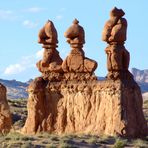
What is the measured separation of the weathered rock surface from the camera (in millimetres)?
36781

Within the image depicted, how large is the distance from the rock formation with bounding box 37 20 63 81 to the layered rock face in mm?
68

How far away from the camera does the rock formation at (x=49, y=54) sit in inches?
1613

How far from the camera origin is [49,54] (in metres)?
41.8

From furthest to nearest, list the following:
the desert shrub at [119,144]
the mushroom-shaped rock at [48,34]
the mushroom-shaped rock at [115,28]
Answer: the mushroom-shaped rock at [48,34] < the mushroom-shaped rock at [115,28] < the desert shrub at [119,144]

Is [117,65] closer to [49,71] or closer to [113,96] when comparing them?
[113,96]

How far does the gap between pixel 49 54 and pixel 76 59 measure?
2.80 meters

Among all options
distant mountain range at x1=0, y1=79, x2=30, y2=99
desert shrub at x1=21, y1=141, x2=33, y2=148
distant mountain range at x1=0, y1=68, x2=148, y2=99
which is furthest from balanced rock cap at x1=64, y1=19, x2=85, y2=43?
distant mountain range at x1=0, y1=79, x2=30, y2=99

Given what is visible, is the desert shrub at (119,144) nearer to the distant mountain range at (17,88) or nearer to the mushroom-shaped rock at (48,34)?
the mushroom-shaped rock at (48,34)

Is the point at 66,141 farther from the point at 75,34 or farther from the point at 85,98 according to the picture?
the point at 75,34

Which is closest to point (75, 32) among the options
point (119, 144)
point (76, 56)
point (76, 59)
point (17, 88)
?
point (76, 56)

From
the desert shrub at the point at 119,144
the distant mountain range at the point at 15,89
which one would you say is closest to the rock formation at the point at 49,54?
the desert shrub at the point at 119,144

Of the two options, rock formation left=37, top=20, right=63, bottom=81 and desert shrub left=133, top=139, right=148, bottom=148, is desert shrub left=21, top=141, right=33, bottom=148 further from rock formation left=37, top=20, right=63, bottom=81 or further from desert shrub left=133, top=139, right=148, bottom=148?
rock formation left=37, top=20, right=63, bottom=81

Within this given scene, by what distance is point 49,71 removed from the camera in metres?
41.2

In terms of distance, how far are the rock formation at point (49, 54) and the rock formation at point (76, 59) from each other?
114 centimetres
